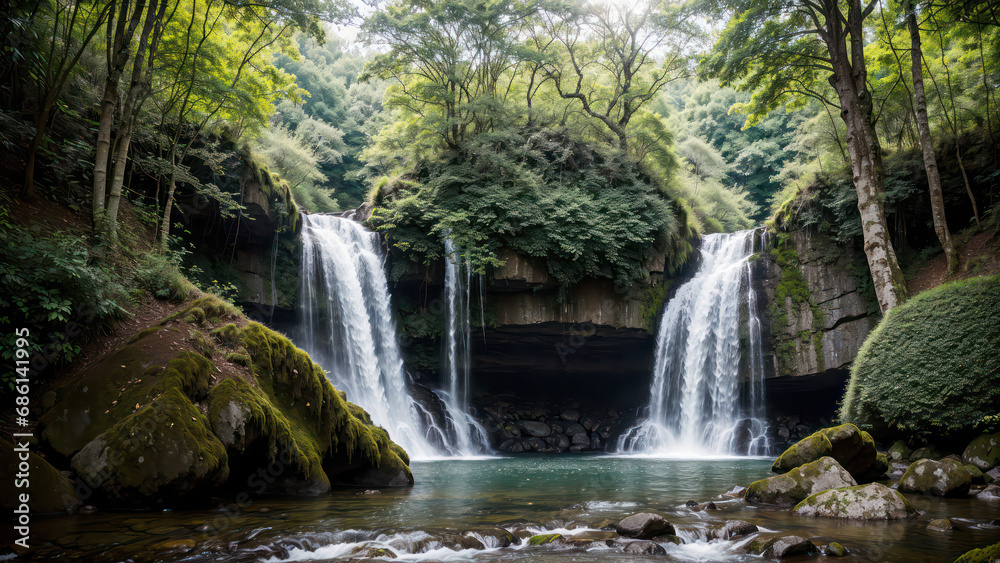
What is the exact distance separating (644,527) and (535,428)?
13153mm

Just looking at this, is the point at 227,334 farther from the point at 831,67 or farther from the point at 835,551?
the point at 831,67

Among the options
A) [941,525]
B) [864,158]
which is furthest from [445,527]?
[864,158]

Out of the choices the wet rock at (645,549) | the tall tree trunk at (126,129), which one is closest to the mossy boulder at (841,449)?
the wet rock at (645,549)

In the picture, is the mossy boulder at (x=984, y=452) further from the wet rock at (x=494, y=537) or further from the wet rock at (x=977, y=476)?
the wet rock at (x=494, y=537)

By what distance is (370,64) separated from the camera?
16.8 meters

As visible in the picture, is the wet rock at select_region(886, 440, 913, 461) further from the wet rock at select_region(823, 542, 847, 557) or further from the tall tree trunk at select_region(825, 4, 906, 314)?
the wet rock at select_region(823, 542, 847, 557)

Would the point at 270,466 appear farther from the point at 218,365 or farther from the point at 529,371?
the point at 529,371

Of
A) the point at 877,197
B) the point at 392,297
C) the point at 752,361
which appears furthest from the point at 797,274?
the point at 392,297

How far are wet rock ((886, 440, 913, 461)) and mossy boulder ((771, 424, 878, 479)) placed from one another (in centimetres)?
218

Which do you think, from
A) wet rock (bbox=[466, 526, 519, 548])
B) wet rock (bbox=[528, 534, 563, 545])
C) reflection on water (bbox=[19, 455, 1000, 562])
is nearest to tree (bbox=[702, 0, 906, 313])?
reflection on water (bbox=[19, 455, 1000, 562])

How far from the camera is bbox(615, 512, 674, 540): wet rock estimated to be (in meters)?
4.84

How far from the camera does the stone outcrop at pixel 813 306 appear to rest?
1462cm

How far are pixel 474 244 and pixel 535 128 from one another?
19.3 ft

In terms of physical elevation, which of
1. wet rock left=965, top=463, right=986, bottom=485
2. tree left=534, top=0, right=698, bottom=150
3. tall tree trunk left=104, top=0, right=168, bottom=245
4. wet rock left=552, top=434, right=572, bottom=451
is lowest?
wet rock left=552, top=434, right=572, bottom=451
